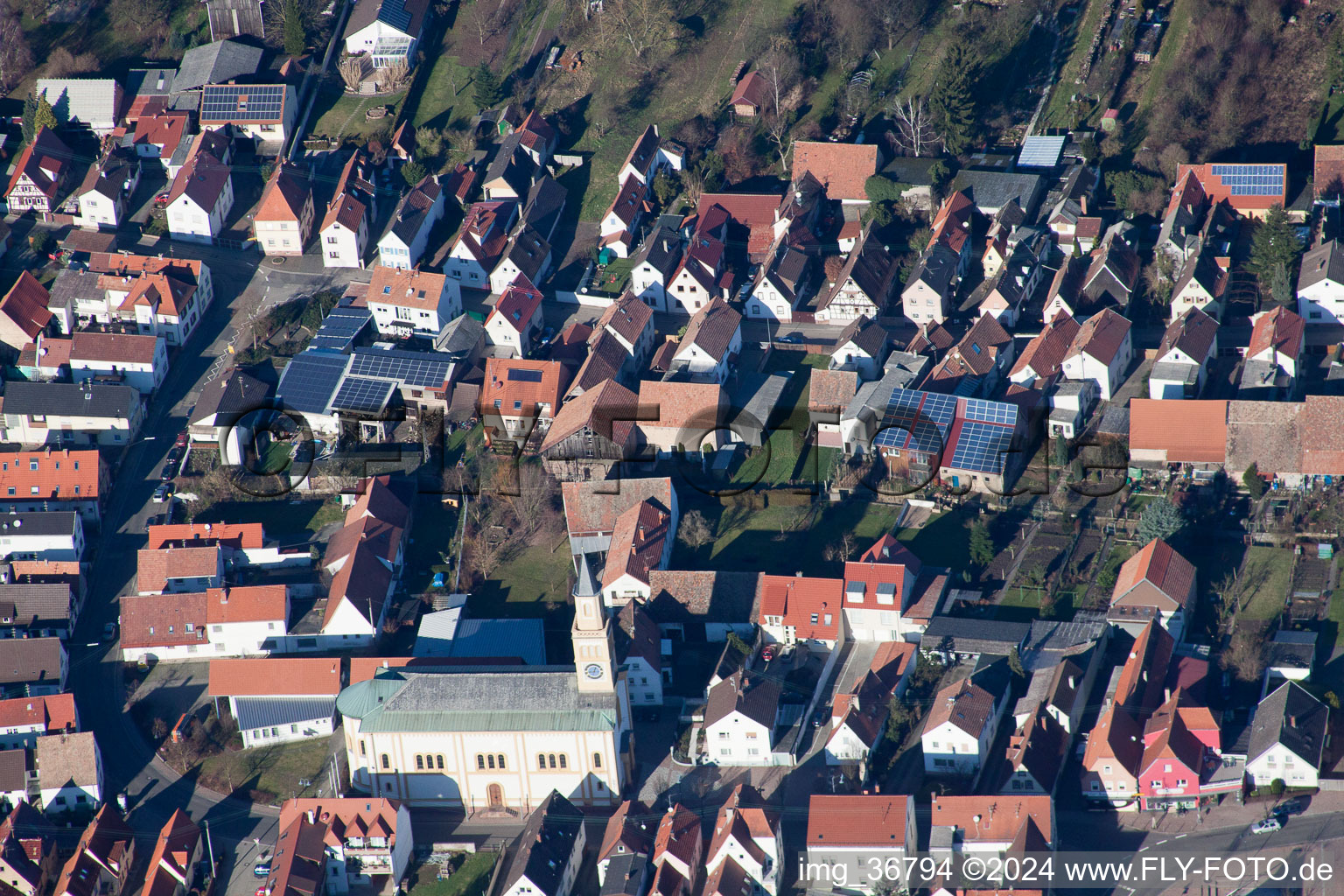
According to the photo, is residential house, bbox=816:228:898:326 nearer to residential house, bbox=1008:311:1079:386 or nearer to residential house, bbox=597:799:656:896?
residential house, bbox=1008:311:1079:386

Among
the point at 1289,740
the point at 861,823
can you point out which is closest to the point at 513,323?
the point at 861,823

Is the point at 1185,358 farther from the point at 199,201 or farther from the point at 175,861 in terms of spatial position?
the point at 199,201

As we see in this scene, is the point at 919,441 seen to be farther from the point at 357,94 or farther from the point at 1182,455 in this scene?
the point at 357,94

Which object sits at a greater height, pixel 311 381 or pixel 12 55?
pixel 12 55

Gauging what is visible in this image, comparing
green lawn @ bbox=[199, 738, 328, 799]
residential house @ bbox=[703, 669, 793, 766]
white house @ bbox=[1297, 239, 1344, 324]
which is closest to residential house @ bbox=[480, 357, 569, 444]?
green lawn @ bbox=[199, 738, 328, 799]

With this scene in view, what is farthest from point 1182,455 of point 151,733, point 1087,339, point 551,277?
point 151,733

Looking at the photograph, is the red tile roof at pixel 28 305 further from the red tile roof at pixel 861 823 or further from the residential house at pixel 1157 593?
the residential house at pixel 1157 593
